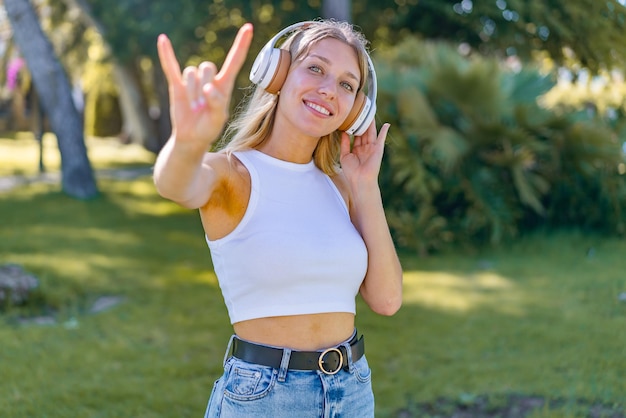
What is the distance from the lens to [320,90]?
2.45 metres

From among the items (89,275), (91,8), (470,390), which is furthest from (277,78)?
(91,8)

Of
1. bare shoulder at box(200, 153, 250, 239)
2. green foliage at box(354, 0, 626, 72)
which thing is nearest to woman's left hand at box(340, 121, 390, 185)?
bare shoulder at box(200, 153, 250, 239)

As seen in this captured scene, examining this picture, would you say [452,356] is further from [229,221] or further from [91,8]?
[91,8]

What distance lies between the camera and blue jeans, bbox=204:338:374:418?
225 centimetres

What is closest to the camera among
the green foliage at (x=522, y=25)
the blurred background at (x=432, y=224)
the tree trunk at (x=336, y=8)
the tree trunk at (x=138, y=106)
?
the blurred background at (x=432, y=224)

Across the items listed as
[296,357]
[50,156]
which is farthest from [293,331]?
[50,156]

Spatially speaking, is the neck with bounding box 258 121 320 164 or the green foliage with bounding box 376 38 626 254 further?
the green foliage with bounding box 376 38 626 254

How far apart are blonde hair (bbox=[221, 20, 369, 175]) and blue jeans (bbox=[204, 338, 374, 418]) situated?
0.71 m

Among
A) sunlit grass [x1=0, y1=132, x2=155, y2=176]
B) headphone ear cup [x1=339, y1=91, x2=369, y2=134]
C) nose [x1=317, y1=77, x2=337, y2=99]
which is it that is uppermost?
nose [x1=317, y1=77, x2=337, y2=99]

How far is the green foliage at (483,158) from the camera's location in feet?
28.8

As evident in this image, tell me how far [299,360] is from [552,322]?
4.26m

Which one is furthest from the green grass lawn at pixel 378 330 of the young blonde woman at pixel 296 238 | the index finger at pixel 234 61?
the index finger at pixel 234 61

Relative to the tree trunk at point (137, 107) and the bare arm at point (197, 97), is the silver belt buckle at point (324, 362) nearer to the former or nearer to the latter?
the bare arm at point (197, 97)

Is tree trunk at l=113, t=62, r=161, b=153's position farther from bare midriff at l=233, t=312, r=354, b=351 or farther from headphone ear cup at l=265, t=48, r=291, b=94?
bare midriff at l=233, t=312, r=354, b=351
